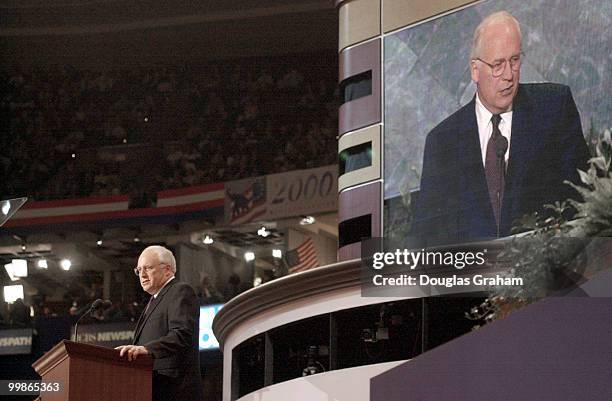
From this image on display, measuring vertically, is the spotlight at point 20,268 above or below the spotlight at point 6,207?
above

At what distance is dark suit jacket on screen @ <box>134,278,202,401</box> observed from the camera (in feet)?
14.0

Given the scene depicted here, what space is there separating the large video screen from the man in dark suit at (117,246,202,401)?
484 cm

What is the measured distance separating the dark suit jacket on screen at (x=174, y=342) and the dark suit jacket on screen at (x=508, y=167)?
4799mm

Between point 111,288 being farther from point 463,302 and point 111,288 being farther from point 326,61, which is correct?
point 463,302

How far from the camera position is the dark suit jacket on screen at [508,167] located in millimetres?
8781

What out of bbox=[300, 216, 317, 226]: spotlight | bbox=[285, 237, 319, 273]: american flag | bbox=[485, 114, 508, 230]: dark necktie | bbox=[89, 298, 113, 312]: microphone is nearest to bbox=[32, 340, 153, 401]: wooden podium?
bbox=[89, 298, 113, 312]: microphone

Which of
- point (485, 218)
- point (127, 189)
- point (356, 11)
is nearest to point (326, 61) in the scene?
point (127, 189)

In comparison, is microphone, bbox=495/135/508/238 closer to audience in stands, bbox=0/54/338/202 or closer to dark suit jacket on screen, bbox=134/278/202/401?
dark suit jacket on screen, bbox=134/278/202/401

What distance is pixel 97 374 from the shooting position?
4105 mm

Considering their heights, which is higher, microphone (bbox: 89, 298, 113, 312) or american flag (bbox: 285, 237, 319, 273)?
american flag (bbox: 285, 237, 319, 273)

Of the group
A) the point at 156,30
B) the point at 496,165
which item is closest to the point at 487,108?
the point at 496,165

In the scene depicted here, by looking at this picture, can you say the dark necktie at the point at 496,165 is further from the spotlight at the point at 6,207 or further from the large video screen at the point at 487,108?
the spotlight at the point at 6,207

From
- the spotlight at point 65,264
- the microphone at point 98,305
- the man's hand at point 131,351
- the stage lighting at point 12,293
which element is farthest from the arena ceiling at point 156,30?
the man's hand at point 131,351

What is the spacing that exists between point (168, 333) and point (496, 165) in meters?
5.34
